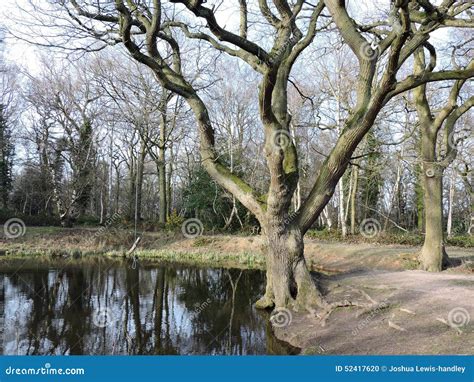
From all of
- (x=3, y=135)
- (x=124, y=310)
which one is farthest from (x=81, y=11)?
(x=3, y=135)

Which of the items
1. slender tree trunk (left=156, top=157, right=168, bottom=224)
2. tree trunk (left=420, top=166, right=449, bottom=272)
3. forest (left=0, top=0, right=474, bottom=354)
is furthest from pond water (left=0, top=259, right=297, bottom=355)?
slender tree trunk (left=156, top=157, right=168, bottom=224)

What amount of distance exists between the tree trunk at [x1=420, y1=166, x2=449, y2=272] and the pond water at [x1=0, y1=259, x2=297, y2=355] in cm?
515

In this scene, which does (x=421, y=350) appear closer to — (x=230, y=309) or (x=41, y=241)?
(x=230, y=309)

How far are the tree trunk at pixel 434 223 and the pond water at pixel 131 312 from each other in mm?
5153

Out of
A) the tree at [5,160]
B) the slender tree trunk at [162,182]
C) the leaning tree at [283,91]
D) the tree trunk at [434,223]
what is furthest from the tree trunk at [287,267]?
the tree at [5,160]

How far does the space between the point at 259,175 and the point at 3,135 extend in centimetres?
1863

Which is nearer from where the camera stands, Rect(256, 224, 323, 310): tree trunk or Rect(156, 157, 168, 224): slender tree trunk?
Rect(256, 224, 323, 310): tree trunk

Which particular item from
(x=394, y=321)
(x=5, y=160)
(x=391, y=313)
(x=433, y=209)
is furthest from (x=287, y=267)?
(x=5, y=160)

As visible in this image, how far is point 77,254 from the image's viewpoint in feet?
64.1

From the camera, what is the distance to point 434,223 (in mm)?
12500

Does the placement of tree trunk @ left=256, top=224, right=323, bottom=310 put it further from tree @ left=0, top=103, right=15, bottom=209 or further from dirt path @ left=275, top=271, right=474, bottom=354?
tree @ left=0, top=103, right=15, bottom=209

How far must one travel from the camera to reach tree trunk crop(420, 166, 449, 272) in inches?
491

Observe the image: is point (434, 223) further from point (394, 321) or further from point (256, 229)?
point (256, 229)

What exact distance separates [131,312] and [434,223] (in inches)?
354
